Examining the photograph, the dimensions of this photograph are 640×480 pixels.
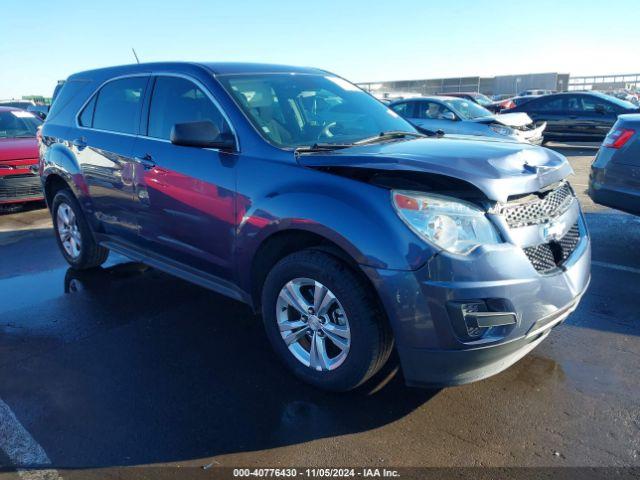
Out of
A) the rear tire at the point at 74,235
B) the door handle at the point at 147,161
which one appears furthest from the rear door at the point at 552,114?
the door handle at the point at 147,161

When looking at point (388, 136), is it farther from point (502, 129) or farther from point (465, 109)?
point (465, 109)

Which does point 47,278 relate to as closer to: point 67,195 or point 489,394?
point 67,195

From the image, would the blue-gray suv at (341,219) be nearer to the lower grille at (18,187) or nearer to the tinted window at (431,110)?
the lower grille at (18,187)

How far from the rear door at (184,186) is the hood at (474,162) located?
69 cm

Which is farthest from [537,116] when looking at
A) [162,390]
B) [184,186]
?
[162,390]

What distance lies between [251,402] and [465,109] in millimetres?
10453

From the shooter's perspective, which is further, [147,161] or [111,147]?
[111,147]

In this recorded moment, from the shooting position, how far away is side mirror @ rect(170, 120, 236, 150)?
3.22 meters

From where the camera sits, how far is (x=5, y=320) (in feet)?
13.9

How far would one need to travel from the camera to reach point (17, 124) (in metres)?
9.43

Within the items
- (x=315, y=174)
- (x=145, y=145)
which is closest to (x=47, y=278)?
(x=145, y=145)

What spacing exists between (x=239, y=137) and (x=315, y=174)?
2.28ft

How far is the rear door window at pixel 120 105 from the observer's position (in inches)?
165

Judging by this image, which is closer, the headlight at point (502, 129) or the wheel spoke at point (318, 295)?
the wheel spoke at point (318, 295)
